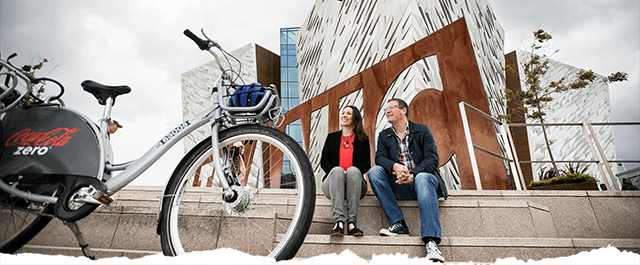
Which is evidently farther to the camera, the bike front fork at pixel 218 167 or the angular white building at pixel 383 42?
the angular white building at pixel 383 42

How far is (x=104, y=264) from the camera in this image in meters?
1.29

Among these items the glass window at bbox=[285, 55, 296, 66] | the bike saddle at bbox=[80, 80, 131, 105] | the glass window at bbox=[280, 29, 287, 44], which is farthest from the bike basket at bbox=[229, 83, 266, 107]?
the glass window at bbox=[280, 29, 287, 44]

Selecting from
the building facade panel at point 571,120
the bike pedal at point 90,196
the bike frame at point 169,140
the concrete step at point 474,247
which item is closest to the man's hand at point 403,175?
the concrete step at point 474,247

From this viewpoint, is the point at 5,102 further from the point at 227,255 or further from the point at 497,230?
the point at 497,230

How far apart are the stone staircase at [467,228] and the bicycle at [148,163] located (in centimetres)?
34

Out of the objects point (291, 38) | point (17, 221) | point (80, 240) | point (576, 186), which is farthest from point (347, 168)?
point (291, 38)

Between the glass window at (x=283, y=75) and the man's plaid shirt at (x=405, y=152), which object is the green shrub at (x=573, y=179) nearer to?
the man's plaid shirt at (x=405, y=152)

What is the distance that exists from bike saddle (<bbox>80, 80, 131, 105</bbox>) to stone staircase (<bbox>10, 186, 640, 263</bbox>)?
0.89 m

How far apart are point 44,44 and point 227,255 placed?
2.98 m

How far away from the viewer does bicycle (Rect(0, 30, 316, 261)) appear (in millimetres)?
1691

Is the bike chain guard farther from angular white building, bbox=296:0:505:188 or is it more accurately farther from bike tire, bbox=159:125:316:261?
angular white building, bbox=296:0:505:188

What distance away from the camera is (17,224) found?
205cm

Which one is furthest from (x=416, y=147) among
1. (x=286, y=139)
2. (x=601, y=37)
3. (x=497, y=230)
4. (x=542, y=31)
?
(x=601, y=37)

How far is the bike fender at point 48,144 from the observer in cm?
192
